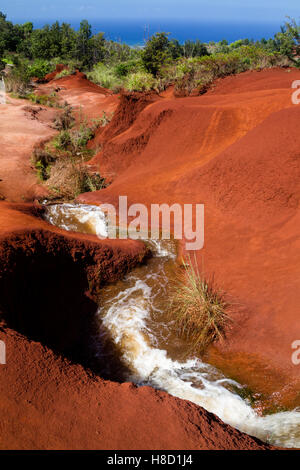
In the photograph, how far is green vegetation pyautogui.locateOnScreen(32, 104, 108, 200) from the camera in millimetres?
7305

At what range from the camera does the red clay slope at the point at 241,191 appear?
3.52 m

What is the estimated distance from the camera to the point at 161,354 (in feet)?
12.2

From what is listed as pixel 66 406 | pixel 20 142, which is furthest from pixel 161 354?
pixel 20 142

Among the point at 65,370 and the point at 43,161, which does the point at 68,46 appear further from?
the point at 65,370

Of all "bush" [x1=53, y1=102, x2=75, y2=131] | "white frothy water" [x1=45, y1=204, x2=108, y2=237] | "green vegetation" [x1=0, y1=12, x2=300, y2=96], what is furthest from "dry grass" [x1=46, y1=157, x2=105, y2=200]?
"green vegetation" [x1=0, y1=12, x2=300, y2=96]

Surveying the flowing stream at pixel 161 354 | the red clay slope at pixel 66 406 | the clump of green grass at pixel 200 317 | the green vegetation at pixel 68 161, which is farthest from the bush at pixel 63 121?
the clump of green grass at pixel 200 317

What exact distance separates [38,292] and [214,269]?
247 centimetres

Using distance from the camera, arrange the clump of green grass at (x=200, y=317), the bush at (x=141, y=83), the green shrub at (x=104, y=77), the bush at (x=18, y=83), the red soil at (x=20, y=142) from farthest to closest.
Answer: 1. the green shrub at (x=104, y=77)
2. the bush at (x=18, y=83)
3. the bush at (x=141, y=83)
4. the red soil at (x=20, y=142)
5. the clump of green grass at (x=200, y=317)

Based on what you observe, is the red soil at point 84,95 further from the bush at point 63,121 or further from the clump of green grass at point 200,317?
the clump of green grass at point 200,317

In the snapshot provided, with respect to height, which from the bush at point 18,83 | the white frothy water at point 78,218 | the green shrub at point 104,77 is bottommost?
the white frothy water at point 78,218

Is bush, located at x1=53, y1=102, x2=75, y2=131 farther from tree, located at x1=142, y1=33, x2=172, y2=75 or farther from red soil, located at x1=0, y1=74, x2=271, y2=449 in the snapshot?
red soil, located at x1=0, y1=74, x2=271, y2=449

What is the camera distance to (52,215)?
6.44m

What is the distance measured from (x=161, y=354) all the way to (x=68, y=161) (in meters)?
5.78

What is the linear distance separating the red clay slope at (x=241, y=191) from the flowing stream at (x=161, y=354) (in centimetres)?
24
